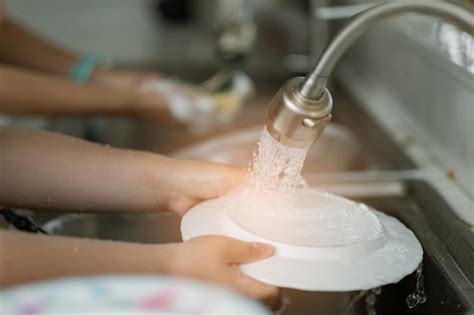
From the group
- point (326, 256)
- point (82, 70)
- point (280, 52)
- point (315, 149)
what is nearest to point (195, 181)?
point (326, 256)

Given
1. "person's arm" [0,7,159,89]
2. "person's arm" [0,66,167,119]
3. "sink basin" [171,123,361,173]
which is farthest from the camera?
"person's arm" [0,7,159,89]

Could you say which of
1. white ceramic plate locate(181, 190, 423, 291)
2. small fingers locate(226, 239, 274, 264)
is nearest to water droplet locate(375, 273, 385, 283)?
white ceramic plate locate(181, 190, 423, 291)

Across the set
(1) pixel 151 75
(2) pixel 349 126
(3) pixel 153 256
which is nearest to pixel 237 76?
(1) pixel 151 75

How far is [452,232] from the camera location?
1.04 meters

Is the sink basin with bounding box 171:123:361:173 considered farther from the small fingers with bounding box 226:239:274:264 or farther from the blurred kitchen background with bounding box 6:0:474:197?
the small fingers with bounding box 226:239:274:264

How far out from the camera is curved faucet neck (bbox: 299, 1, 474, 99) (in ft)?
2.73

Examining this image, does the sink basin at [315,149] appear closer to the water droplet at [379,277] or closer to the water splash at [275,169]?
the water splash at [275,169]

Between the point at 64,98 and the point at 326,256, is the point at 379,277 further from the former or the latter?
the point at 64,98

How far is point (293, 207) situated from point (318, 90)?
0.17m

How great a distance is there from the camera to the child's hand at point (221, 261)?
70 centimetres

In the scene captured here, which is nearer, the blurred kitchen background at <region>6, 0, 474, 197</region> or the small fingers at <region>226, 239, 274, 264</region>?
the small fingers at <region>226, 239, 274, 264</region>

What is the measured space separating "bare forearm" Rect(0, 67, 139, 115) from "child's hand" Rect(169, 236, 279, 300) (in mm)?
841

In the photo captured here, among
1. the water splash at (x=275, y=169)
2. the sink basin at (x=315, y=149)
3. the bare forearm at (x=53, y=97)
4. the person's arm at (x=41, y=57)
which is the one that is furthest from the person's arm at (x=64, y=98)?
the water splash at (x=275, y=169)

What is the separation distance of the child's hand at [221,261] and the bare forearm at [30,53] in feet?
4.02
